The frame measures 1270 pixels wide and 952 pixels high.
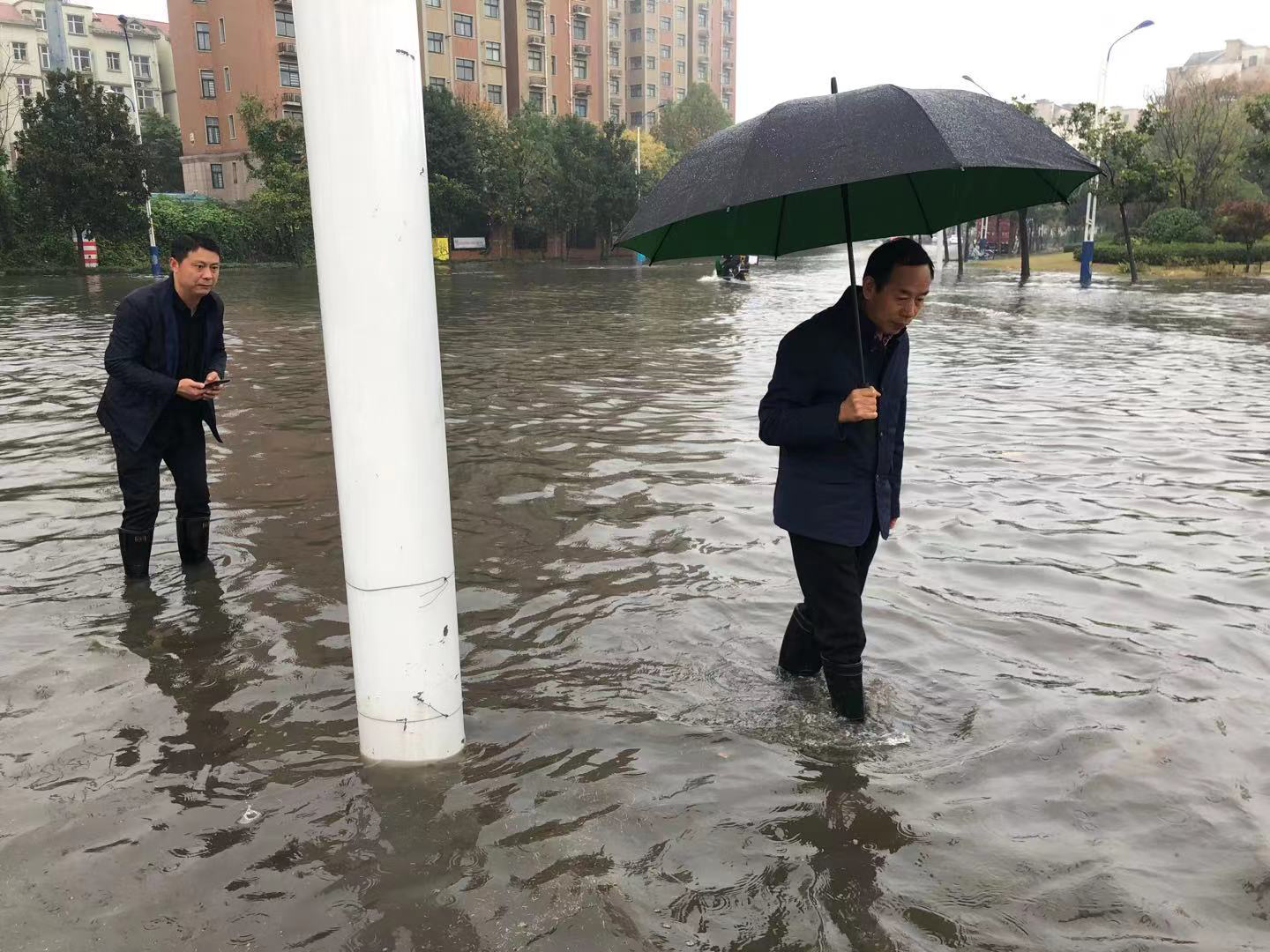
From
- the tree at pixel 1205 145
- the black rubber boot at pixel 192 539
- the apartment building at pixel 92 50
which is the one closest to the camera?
the black rubber boot at pixel 192 539

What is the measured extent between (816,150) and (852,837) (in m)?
2.18

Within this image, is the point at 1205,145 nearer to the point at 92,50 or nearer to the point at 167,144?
the point at 167,144

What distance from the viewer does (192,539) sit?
17.9 ft

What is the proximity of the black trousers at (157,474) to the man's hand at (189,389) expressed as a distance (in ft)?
1.27

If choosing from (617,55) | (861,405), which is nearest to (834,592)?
(861,405)

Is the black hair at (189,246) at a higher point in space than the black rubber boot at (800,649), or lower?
higher

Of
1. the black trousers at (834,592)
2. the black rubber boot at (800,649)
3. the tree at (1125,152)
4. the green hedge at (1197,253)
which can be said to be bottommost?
the black rubber boot at (800,649)

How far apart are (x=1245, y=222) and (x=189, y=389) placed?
40.5 m

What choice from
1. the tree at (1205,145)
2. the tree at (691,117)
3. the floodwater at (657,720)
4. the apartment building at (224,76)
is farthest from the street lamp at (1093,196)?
the tree at (691,117)

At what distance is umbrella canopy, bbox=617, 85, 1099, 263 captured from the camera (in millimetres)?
3053

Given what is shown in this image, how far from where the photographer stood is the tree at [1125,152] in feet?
103

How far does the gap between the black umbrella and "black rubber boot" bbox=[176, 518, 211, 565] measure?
3.06 metres

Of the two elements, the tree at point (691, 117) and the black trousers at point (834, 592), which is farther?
the tree at point (691, 117)

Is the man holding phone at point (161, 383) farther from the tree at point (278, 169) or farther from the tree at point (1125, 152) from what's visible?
the tree at point (278, 169)
